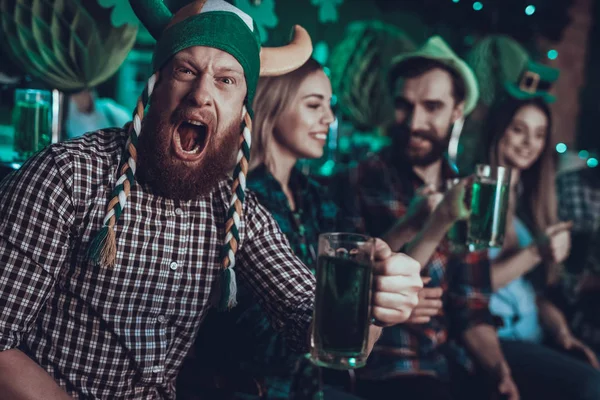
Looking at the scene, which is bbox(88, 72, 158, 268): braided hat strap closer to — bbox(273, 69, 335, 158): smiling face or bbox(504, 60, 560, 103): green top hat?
bbox(273, 69, 335, 158): smiling face

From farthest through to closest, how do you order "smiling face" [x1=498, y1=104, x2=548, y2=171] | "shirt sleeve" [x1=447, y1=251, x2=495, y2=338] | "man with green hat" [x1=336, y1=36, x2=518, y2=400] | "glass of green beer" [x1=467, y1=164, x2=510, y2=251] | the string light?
the string light
"smiling face" [x1=498, y1=104, x2=548, y2=171]
"shirt sleeve" [x1=447, y1=251, x2=495, y2=338]
"man with green hat" [x1=336, y1=36, x2=518, y2=400]
"glass of green beer" [x1=467, y1=164, x2=510, y2=251]

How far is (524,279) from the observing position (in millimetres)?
3369

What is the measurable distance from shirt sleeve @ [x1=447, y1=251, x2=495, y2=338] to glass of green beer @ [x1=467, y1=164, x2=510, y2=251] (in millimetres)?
519

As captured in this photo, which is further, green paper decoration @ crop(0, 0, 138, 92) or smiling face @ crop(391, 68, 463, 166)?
smiling face @ crop(391, 68, 463, 166)

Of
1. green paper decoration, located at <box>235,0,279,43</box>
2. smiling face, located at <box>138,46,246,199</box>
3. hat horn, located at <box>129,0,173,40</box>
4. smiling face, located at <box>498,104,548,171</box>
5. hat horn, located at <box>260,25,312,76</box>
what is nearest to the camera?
smiling face, located at <box>138,46,246,199</box>

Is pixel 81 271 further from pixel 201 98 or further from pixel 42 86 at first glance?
pixel 42 86

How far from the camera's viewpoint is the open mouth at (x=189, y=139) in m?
1.57

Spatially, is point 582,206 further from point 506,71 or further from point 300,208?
point 300,208

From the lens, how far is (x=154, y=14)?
5.47 ft

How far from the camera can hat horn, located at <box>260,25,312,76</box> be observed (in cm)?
185

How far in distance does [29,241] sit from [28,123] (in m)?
0.59

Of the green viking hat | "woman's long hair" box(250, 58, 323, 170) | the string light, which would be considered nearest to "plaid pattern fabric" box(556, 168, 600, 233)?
the string light

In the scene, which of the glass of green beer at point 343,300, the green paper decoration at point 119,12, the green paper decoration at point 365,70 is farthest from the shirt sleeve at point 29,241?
the green paper decoration at point 365,70

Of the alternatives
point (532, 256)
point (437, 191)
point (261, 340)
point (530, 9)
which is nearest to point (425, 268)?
point (437, 191)
